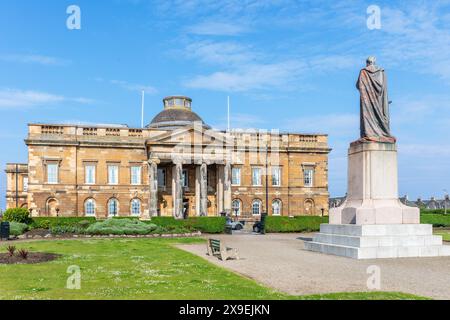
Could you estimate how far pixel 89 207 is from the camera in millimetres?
49562

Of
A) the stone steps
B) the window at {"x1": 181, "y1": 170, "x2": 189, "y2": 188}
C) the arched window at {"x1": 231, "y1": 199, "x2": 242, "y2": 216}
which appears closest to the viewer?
the stone steps

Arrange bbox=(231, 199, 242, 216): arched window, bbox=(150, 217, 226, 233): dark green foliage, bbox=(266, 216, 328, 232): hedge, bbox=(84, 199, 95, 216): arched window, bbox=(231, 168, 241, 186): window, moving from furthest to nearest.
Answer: bbox=(231, 168, 241, 186): window < bbox=(231, 199, 242, 216): arched window < bbox=(84, 199, 95, 216): arched window < bbox=(266, 216, 328, 232): hedge < bbox=(150, 217, 226, 233): dark green foliage

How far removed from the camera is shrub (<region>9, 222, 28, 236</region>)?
1238 inches

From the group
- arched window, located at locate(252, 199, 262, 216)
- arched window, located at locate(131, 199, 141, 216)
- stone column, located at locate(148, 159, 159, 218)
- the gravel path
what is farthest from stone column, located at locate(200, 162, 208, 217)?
the gravel path

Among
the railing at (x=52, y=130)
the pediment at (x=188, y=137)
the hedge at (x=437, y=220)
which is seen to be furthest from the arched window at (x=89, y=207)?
the hedge at (x=437, y=220)

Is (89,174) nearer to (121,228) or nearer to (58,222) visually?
(58,222)

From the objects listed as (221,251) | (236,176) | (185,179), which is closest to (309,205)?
(236,176)

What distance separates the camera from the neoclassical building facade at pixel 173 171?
158ft

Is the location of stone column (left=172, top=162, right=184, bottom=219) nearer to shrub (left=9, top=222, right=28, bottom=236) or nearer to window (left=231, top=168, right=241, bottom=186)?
window (left=231, top=168, right=241, bottom=186)

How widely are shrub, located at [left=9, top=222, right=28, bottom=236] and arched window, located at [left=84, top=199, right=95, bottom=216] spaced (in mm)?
15433

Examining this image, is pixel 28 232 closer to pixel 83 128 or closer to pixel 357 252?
pixel 83 128

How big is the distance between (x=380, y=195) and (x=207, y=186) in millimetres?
33274

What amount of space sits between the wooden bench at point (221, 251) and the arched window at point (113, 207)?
31.5 meters

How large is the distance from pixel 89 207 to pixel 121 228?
17.9 metres
